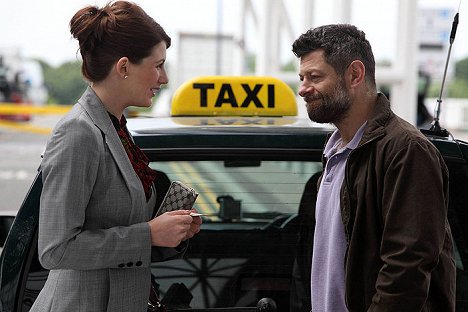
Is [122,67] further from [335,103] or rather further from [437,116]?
[437,116]

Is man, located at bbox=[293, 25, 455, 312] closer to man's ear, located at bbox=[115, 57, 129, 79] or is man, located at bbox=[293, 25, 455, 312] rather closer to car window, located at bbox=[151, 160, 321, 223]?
car window, located at bbox=[151, 160, 321, 223]

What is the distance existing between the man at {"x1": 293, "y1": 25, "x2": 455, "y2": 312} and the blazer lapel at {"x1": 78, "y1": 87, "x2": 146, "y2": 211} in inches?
18.2

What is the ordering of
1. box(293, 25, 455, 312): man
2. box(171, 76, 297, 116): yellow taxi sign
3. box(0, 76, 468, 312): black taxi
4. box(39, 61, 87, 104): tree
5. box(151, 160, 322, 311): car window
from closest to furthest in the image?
box(293, 25, 455, 312): man, box(0, 76, 468, 312): black taxi, box(151, 160, 322, 311): car window, box(171, 76, 297, 116): yellow taxi sign, box(39, 61, 87, 104): tree

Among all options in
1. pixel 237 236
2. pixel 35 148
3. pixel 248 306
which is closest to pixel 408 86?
pixel 237 236

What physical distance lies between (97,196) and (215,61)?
20.8 meters

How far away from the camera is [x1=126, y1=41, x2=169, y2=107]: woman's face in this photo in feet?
6.81

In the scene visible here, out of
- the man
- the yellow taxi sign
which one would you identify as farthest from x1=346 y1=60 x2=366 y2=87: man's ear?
the yellow taxi sign

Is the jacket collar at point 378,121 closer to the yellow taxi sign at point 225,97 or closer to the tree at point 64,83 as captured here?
the yellow taxi sign at point 225,97

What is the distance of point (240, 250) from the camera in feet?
8.73

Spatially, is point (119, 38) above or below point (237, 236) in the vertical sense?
above

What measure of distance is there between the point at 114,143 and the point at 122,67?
18 centimetres

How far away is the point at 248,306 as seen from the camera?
243 cm

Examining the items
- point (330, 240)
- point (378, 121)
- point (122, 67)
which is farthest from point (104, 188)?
point (378, 121)

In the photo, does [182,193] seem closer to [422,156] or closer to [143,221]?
[143,221]
